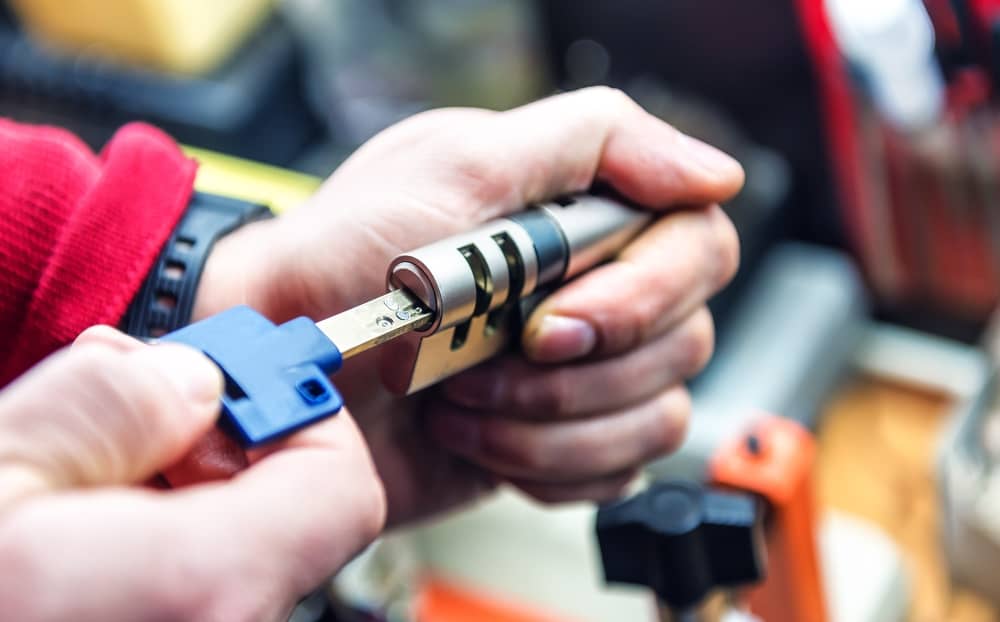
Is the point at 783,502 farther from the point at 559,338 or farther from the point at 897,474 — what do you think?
the point at 897,474

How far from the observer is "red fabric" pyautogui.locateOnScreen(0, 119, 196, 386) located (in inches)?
15.7

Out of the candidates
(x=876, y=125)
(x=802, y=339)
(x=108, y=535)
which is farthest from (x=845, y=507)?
(x=108, y=535)

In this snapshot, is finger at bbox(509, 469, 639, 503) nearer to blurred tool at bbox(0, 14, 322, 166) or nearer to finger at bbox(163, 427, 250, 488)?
finger at bbox(163, 427, 250, 488)

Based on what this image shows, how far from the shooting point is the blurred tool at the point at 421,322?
309 millimetres

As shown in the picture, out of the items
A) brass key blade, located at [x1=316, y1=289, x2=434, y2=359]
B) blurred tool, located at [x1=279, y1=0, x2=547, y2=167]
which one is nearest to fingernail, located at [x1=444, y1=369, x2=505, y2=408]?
brass key blade, located at [x1=316, y1=289, x2=434, y2=359]

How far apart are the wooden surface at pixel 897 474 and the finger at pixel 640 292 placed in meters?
0.36

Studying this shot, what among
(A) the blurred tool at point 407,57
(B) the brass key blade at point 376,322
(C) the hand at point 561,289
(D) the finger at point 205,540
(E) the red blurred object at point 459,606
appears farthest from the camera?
(A) the blurred tool at point 407,57

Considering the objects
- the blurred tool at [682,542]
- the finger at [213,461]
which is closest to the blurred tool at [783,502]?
the blurred tool at [682,542]

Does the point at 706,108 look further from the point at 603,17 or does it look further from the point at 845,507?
the point at 845,507

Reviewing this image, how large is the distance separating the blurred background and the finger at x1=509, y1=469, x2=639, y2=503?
159mm

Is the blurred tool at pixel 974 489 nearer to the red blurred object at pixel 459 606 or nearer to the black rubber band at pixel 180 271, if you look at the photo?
the red blurred object at pixel 459 606

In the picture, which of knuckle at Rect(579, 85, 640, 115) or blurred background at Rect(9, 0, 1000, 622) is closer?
knuckle at Rect(579, 85, 640, 115)

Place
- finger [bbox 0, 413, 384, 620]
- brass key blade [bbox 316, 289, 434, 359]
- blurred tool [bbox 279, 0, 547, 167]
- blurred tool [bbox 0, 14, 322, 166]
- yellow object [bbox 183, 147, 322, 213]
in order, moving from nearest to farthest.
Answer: finger [bbox 0, 413, 384, 620]
brass key blade [bbox 316, 289, 434, 359]
yellow object [bbox 183, 147, 322, 213]
blurred tool [bbox 0, 14, 322, 166]
blurred tool [bbox 279, 0, 547, 167]

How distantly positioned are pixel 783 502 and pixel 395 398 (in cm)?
18
